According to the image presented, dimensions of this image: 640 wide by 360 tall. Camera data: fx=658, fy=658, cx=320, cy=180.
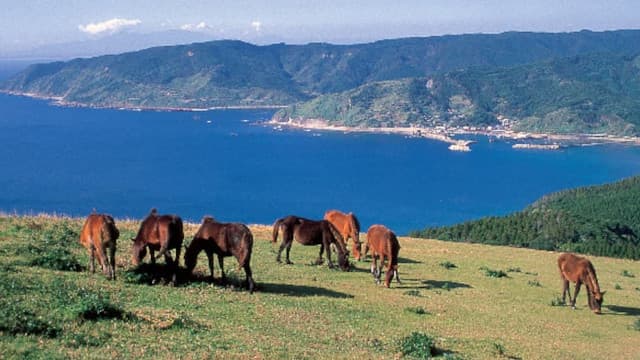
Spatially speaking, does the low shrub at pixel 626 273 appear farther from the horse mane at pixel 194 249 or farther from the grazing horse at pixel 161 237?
the grazing horse at pixel 161 237

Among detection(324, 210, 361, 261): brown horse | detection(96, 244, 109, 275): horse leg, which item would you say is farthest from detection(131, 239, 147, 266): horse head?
detection(324, 210, 361, 261): brown horse

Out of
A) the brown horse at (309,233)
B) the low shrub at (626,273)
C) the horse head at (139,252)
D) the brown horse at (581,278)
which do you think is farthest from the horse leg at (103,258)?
the low shrub at (626,273)

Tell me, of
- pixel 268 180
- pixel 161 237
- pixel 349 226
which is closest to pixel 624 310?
pixel 349 226

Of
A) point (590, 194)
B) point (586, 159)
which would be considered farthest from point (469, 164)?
point (590, 194)

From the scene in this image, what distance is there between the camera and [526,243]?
249ft

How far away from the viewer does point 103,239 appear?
14047mm

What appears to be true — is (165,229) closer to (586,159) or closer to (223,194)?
(223,194)

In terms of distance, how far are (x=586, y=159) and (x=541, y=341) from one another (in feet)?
652

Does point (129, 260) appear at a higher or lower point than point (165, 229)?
lower

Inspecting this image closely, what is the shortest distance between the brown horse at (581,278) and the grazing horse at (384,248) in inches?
189

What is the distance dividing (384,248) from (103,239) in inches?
308

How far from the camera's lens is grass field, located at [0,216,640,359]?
32.8 ft

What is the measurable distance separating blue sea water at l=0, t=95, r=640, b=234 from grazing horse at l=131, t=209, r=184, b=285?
91.4 meters

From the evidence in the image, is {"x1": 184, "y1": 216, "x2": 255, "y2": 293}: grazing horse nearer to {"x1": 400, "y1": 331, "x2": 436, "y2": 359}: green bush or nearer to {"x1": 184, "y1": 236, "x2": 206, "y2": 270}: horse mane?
{"x1": 184, "y1": 236, "x2": 206, "y2": 270}: horse mane
